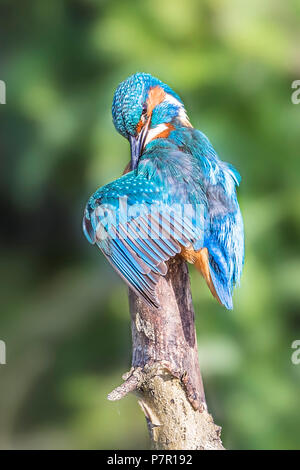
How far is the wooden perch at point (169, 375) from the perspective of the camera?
105 inches

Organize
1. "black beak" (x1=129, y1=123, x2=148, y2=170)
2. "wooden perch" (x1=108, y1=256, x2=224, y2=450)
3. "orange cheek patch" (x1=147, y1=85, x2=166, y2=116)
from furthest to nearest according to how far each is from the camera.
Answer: "orange cheek patch" (x1=147, y1=85, x2=166, y2=116) < "black beak" (x1=129, y1=123, x2=148, y2=170) < "wooden perch" (x1=108, y1=256, x2=224, y2=450)

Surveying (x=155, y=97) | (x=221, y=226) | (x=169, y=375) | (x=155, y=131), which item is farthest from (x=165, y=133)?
(x=169, y=375)

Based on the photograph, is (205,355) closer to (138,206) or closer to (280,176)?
(280,176)

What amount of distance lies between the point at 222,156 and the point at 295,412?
1178 mm

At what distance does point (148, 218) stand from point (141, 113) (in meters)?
0.51

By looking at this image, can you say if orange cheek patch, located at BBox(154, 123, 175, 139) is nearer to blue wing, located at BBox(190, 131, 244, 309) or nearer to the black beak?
the black beak

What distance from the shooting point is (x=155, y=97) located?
3225 millimetres

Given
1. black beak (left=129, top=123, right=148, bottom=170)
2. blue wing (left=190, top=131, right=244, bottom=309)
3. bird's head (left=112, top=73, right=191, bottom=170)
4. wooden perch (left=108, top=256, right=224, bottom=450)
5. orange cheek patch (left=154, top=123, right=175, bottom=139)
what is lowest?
wooden perch (left=108, top=256, right=224, bottom=450)

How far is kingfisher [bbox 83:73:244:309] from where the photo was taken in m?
2.70

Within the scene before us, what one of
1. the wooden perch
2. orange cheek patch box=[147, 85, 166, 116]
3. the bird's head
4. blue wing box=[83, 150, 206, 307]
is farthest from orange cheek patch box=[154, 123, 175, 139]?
the wooden perch

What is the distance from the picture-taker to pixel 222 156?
3828 millimetres

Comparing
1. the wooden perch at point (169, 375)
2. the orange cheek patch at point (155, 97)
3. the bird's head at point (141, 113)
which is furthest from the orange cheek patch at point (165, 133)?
the wooden perch at point (169, 375)

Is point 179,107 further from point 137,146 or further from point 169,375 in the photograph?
point 169,375

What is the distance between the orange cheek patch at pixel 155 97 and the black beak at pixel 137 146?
0.38 ft
